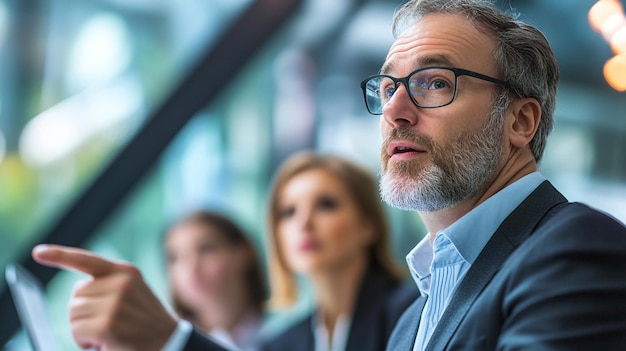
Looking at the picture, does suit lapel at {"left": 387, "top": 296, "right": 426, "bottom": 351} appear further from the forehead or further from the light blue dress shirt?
the forehead

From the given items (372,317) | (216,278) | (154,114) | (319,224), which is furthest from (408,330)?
(154,114)

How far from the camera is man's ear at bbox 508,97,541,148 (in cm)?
121

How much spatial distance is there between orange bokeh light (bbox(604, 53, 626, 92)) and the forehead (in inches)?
38.2

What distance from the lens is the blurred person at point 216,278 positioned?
254 cm

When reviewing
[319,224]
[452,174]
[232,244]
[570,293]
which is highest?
[452,174]

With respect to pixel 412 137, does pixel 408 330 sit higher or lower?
lower

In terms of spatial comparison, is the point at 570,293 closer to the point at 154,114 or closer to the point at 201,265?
the point at 201,265

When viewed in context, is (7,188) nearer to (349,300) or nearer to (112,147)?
(112,147)

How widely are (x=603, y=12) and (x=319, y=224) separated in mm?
938

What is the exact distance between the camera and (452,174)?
115cm

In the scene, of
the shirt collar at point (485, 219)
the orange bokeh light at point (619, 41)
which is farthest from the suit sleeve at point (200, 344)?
the orange bokeh light at point (619, 41)

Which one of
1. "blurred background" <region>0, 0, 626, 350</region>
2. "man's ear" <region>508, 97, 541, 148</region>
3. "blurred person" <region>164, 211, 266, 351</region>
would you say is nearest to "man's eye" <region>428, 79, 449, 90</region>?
"man's ear" <region>508, 97, 541, 148</region>

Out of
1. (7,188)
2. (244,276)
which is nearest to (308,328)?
(244,276)

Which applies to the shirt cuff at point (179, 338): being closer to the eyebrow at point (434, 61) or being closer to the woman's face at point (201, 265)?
the eyebrow at point (434, 61)
